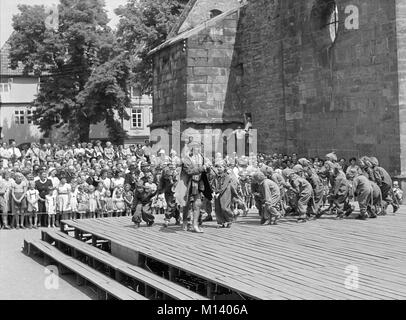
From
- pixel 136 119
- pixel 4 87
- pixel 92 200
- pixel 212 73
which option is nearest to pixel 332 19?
pixel 212 73

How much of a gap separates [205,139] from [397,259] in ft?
58.8

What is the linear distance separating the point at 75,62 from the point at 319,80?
22384 mm

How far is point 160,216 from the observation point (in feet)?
50.9

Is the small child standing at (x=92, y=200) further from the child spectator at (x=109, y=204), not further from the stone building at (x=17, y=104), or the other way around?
the stone building at (x=17, y=104)

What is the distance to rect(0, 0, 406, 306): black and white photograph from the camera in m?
8.99

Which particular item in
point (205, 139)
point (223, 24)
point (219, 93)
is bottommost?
point (205, 139)

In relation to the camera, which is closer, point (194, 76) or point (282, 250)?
point (282, 250)

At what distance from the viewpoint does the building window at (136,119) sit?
56.3m

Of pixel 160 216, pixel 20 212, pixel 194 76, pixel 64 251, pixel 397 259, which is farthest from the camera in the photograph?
pixel 194 76

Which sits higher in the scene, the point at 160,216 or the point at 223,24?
the point at 223,24

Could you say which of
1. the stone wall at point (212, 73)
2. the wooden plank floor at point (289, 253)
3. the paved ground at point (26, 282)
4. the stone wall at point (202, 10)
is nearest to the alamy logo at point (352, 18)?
the wooden plank floor at point (289, 253)

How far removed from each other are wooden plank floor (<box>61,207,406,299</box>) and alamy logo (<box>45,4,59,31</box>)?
2302cm
